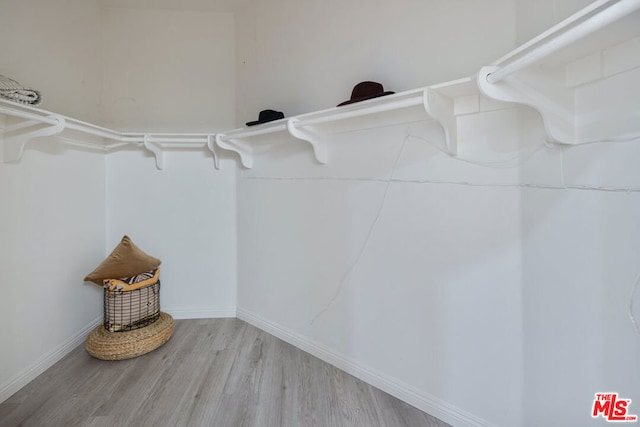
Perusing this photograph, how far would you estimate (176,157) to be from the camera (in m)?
2.35

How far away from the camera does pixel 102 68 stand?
2.32 m

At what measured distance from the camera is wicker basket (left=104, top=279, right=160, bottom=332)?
6.20 feet

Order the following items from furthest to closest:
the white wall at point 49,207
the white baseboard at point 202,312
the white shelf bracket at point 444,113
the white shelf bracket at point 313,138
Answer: the white baseboard at point 202,312 < the white shelf bracket at point 313,138 < the white wall at point 49,207 < the white shelf bracket at point 444,113

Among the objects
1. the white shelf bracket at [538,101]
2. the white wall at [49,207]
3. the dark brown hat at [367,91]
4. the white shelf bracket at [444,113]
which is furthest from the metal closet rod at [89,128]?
the white shelf bracket at [538,101]

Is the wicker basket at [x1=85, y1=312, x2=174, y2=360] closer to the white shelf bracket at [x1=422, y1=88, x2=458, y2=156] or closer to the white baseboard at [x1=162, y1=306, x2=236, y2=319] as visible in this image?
the white baseboard at [x1=162, y1=306, x2=236, y2=319]

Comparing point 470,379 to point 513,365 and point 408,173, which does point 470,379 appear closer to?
point 513,365

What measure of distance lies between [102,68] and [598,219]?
3042 mm

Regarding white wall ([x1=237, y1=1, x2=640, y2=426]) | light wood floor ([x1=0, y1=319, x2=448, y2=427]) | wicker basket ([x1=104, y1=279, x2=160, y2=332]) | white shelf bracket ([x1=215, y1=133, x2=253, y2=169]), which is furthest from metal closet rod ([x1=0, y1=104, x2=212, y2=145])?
light wood floor ([x1=0, y1=319, x2=448, y2=427])

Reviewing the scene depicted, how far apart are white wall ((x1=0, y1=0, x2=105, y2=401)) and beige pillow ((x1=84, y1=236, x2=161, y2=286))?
0.21 m

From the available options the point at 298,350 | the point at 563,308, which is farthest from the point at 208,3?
the point at 563,308

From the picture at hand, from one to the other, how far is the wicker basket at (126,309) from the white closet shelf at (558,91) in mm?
905

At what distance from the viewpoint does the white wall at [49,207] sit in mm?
1537

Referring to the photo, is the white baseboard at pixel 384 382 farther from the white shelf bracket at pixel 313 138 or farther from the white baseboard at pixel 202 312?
the white shelf bracket at pixel 313 138

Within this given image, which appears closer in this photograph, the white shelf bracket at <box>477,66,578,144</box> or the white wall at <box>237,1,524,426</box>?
the white shelf bracket at <box>477,66,578,144</box>
